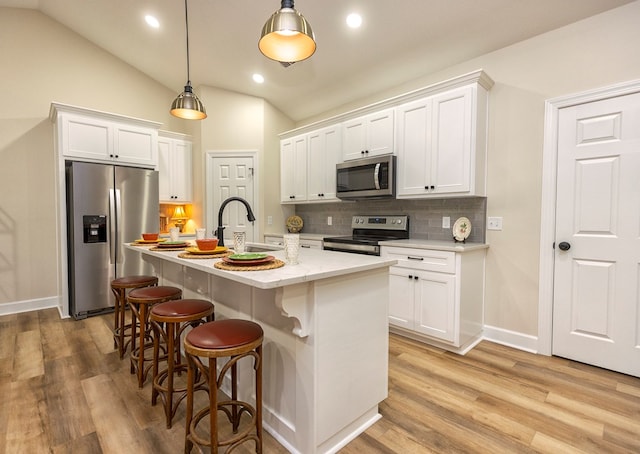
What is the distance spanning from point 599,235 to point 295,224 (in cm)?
359

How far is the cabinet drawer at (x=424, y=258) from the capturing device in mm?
2664

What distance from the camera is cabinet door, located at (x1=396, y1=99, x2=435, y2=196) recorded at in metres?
3.07

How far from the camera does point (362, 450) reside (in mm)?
1578

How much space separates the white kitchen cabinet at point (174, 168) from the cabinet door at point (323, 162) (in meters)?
1.96

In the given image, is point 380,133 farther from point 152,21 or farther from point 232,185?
point 152,21

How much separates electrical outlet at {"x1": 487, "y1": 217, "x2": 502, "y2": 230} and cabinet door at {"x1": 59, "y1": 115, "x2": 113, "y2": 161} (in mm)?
4412

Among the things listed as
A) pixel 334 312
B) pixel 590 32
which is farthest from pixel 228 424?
pixel 590 32

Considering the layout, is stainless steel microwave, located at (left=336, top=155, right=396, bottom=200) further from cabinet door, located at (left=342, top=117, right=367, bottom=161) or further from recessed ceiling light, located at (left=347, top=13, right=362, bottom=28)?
recessed ceiling light, located at (left=347, top=13, right=362, bottom=28)

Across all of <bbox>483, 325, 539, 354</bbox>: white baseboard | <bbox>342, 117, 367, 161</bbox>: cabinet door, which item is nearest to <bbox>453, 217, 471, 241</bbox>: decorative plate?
<bbox>483, 325, 539, 354</bbox>: white baseboard

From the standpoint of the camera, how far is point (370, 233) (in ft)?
12.9

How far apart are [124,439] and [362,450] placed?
1.24m

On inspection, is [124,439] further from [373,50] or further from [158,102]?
[158,102]

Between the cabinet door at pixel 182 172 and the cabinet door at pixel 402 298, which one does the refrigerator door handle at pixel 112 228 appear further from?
the cabinet door at pixel 402 298

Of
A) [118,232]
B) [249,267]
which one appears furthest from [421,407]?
[118,232]
